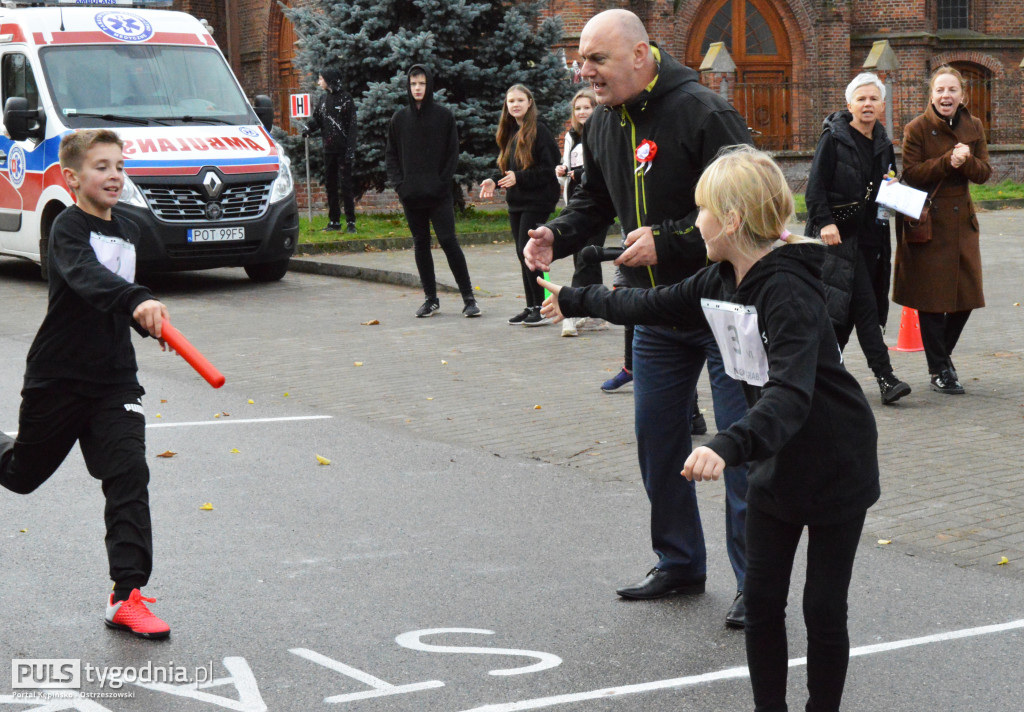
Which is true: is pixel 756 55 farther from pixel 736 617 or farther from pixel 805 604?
pixel 805 604

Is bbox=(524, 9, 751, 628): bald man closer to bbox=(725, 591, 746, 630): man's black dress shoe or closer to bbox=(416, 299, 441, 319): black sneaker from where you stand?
bbox=(725, 591, 746, 630): man's black dress shoe

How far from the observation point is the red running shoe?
14.7 ft

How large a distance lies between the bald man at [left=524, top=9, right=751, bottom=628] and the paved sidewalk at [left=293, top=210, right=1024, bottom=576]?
1.16 m

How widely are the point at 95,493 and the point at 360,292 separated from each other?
28.3 ft

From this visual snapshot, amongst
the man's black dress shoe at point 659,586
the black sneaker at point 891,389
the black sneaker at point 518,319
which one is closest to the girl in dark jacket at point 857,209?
the black sneaker at point 891,389

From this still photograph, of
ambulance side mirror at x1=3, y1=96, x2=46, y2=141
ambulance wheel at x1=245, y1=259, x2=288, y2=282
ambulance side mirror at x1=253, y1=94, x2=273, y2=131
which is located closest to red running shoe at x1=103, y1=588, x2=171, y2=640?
ambulance side mirror at x1=3, y1=96, x2=46, y2=141

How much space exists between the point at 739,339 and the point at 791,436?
37cm

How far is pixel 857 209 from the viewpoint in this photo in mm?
8328

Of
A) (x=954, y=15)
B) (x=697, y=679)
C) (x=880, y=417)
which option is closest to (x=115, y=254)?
(x=697, y=679)

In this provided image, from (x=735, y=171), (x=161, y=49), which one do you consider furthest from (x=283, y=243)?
(x=735, y=171)

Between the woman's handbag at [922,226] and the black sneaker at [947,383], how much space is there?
863 millimetres

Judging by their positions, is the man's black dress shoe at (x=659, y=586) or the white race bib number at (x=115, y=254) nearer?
the white race bib number at (x=115, y=254)

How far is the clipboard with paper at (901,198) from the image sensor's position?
8367 mm

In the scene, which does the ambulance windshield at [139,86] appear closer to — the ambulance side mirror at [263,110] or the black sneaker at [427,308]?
the ambulance side mirror at [263,110]
